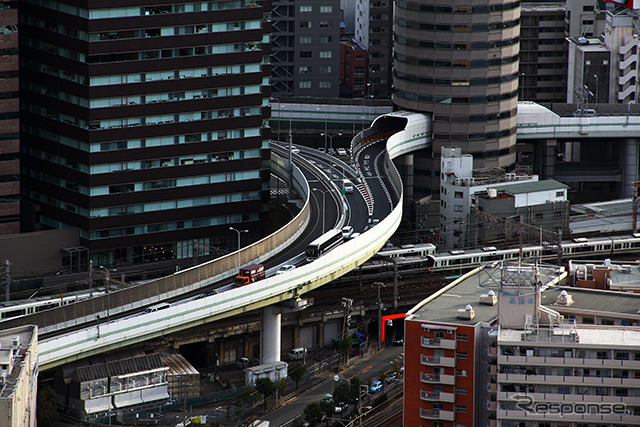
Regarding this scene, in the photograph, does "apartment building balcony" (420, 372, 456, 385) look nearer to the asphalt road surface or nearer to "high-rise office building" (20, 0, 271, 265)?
the asphalt road surface

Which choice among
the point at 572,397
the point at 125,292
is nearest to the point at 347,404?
the point at 125,292

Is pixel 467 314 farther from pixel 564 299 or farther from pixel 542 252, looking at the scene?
pixel 542 252

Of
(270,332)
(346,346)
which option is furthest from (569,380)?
(270,332)

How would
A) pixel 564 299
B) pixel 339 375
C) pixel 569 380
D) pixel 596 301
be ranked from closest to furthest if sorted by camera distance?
pixel 569 380, pixel 564 299, pixel 596 301, pixel 339 375

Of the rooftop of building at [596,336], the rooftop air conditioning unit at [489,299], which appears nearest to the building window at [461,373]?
the rooftop of building at [596,336]

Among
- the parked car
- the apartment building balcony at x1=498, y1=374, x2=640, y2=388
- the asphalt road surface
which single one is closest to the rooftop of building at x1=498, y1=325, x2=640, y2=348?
the apartment building balcony at x1=498, y1=374, x2=640, y2=388

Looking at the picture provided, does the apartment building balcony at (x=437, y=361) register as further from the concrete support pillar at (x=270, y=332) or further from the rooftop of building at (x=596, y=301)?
the concrete support pillar at (x=270, y=332)

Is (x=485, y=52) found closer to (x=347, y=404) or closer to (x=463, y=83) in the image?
(x=463, y=83)
